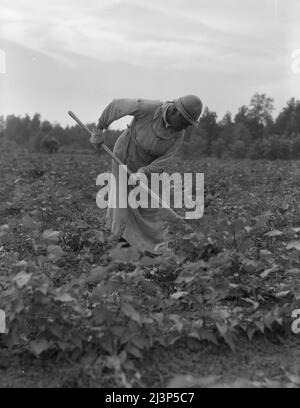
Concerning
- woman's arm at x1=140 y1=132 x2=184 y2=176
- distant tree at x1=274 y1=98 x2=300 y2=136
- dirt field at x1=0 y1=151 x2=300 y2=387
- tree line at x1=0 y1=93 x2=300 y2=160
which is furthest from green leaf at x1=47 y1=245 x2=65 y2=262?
distant tree at x1=274 y1=98 x2=300 y2=136

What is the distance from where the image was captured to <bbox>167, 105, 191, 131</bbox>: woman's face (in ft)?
14.3

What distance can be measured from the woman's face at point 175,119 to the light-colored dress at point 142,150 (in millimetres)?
45

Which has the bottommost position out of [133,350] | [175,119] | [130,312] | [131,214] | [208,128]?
[133,350]

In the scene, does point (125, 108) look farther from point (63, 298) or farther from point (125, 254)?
point (63, 298)

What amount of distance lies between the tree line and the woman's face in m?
21.6

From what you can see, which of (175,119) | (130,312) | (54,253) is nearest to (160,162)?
(175,119)

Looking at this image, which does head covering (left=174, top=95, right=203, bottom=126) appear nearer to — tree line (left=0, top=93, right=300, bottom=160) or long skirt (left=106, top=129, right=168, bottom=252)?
long skirt (left=106, top=129, right=168, bottom=252)

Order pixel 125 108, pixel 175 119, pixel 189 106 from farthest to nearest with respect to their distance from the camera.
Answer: pixel 125 108
pixel 175 119
pixel 189 106

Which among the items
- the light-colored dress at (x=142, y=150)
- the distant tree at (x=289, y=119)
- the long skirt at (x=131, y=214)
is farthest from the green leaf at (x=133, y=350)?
the distant tree at (x=289, y=119)

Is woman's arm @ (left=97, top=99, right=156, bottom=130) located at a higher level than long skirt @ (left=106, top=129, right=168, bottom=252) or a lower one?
higher

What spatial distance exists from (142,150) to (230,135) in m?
38.8

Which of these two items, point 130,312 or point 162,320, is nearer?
point 130,312

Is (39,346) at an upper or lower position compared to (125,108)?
lower

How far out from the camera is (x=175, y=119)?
4.38 m
